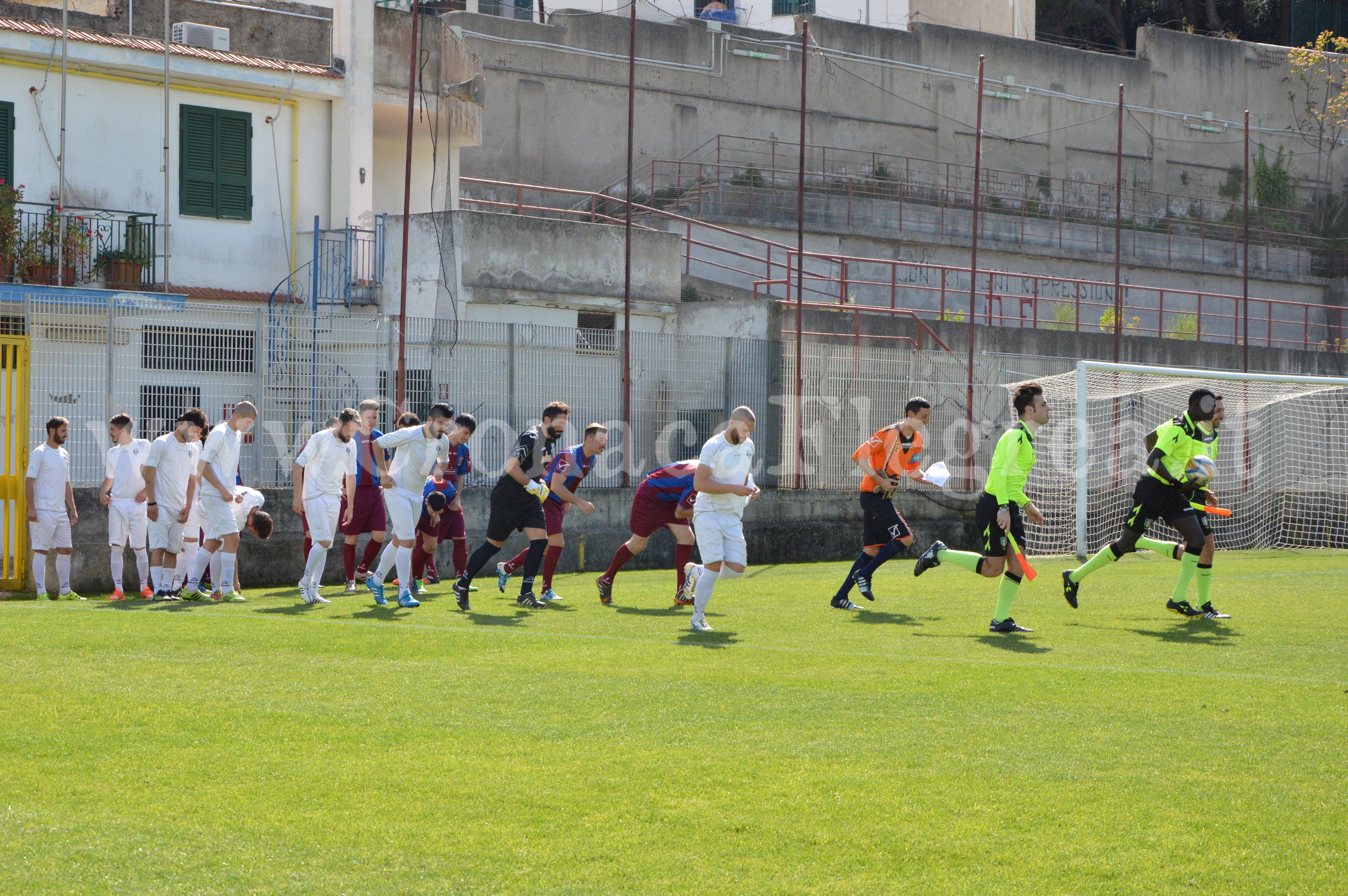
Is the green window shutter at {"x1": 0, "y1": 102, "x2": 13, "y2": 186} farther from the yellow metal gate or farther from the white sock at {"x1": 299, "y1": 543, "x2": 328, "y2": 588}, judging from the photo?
the white sock at {"x1": 299, "y1": 543, "x2": 328, "y2": 588}

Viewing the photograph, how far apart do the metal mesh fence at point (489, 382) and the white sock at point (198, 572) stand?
2.51m

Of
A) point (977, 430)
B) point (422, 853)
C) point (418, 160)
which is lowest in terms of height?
point (422, 853)

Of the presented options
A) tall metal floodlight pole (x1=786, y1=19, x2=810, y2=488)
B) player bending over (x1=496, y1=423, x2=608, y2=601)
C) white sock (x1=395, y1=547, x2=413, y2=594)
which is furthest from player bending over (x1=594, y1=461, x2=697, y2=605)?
tall metal floodlight pole (x1=786, y1=19, x2=810, y2=488)

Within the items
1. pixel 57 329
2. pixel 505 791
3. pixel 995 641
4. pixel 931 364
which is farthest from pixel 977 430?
pixel 505 791

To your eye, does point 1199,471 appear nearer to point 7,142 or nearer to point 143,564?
point 143,564

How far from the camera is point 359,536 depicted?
689 inches

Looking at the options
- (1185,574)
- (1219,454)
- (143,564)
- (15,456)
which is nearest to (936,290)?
(1219,454)

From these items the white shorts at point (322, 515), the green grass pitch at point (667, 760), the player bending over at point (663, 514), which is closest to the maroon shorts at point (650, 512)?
the player bending over at point (663, 514)

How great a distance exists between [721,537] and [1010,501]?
7.78 feet

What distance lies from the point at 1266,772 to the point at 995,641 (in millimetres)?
4335

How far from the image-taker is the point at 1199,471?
1230 centimetres

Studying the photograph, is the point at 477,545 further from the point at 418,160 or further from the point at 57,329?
the point at 418,160

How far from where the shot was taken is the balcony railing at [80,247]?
20.5m

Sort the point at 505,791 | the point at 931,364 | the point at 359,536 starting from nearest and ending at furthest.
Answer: the point at 505,791 → the point at 359,536 → the point at 931,364
